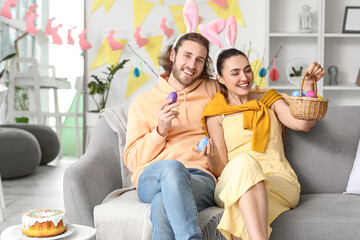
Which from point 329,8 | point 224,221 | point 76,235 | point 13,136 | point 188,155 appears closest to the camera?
point 76,235

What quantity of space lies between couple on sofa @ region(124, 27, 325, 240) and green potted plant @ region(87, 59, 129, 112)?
7.58 ft

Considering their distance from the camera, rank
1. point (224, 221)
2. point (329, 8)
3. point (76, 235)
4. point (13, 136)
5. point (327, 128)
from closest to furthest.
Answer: point (76, 235), point (224, 221), point (327, 128), point (13, 136), point (329, 8)

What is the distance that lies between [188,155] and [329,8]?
3186mm

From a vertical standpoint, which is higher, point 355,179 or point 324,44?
point 324,44

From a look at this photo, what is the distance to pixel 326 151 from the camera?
2553 mm

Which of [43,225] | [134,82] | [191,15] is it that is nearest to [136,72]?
[134,82]

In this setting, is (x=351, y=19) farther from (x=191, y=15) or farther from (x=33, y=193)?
(x=33, y=193)

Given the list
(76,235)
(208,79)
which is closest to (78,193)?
(76,235)

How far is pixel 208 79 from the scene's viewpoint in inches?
103

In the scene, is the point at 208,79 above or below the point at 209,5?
below

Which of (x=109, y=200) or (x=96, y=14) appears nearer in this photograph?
(x=109, y=200)

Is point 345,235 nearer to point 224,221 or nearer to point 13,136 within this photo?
point 224,221

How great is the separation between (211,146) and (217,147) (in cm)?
22

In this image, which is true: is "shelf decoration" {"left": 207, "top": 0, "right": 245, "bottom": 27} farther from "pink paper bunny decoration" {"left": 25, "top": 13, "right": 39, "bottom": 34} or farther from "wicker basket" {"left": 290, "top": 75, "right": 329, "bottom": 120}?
"wicker basket" {"left": 290, "top": 75, "right": 329, "bottom": 120}
